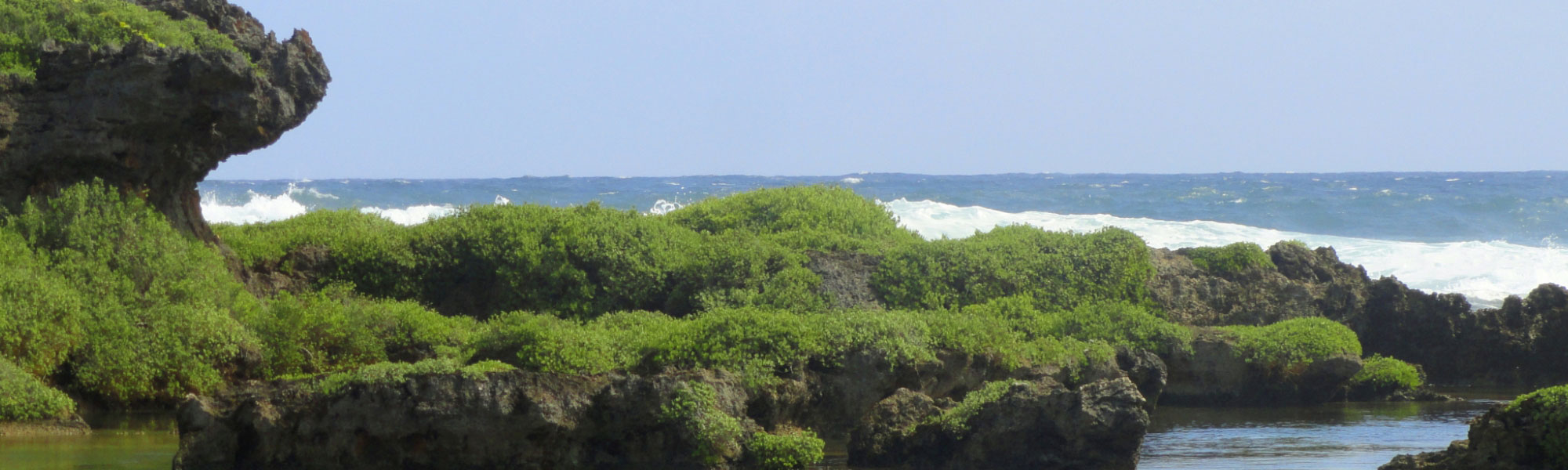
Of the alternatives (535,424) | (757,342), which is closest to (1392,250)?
(757,342)

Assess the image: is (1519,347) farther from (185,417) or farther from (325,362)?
(185,417)

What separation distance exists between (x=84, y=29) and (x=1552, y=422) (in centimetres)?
1319

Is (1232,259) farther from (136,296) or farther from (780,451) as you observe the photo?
(136,296)

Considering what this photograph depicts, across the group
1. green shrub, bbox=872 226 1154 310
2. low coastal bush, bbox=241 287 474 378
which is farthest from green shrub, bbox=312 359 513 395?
green shrub, bbox=872 226 1154 310

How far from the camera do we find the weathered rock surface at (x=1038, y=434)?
10.6m

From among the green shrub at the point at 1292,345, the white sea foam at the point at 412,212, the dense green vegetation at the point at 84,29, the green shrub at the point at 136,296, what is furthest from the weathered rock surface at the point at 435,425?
the white sea foam at the point at 412,212

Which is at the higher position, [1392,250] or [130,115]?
[130,115]

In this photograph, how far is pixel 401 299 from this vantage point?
15.4 metres

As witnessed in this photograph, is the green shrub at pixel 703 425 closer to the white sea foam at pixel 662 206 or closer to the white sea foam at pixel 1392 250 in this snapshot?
the white sea foam at pixel 1392 250

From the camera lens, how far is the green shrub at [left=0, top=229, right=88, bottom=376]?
11398 mm

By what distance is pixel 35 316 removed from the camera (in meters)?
11.6

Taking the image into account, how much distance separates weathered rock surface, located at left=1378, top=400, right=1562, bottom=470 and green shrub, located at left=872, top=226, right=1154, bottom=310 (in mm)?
6616

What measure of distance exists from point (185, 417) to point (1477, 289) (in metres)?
28.4

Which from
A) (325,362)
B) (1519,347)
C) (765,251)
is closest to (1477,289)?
(1519,347)
